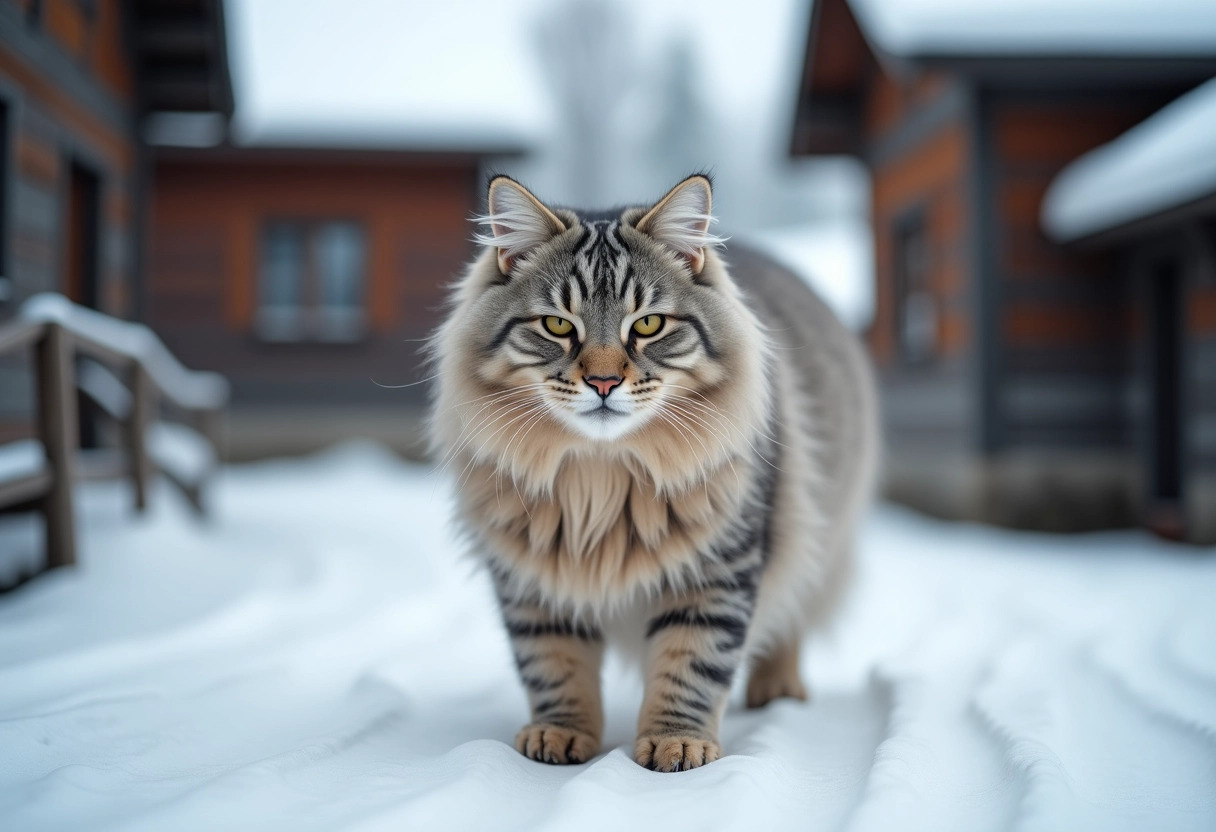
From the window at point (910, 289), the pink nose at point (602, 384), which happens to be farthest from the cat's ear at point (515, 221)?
the window at point (910, 289)

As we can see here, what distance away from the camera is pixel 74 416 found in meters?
4.39

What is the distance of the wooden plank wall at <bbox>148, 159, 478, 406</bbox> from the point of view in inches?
430

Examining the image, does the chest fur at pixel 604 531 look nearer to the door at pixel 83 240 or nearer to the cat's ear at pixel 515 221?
the cat's ear at pixel 515 221

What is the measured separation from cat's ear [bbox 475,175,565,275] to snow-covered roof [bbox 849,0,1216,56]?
5.38 metres

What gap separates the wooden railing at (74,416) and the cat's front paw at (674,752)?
2.73 meters

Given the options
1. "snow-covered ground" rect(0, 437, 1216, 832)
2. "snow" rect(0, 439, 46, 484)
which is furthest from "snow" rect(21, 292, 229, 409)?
A: "snow-covered ground" rect(0, 437, 1216, 832)

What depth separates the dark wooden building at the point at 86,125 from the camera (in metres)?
4.70

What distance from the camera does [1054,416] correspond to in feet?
23.5

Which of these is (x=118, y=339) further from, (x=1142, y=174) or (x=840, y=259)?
(x=840, y=259)

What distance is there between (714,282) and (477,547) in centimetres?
90

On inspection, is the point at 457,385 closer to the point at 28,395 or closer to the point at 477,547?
the point at 477,547

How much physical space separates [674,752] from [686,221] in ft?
4.13

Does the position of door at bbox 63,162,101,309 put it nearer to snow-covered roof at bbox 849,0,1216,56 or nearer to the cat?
the cat

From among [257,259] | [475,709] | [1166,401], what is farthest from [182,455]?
[1166,401]
